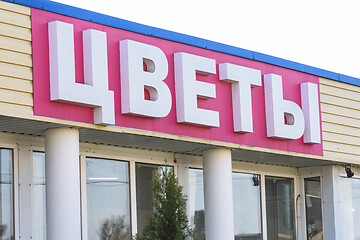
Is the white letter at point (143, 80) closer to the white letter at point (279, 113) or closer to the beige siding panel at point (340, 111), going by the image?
the white letter at point (279, 113)

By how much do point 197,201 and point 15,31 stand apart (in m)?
6.03

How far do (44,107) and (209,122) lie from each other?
3.36 m

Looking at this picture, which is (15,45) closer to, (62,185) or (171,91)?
(62,185)

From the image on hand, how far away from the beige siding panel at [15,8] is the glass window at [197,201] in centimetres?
560

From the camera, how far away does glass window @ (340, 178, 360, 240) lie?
17.6m

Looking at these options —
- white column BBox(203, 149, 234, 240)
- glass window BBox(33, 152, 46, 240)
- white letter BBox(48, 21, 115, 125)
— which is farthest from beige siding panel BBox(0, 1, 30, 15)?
white column BBox(203, 149, 234, 240)

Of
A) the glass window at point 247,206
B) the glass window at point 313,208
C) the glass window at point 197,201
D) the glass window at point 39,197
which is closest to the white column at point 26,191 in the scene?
the glass window at point 39,197

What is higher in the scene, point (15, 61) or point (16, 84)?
point (15, 61)

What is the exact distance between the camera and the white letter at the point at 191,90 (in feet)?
42.7

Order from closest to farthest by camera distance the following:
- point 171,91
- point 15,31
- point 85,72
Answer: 1. point 15,31
2. point 85,72
3. point 171,91

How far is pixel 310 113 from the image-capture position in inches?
617

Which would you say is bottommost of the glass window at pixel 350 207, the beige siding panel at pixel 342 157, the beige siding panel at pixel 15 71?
the glass window at pixel 350 207

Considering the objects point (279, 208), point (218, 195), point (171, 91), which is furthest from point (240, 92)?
point (279, 208)

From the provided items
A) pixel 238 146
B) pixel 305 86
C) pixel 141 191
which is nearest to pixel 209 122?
pixel 238 146
